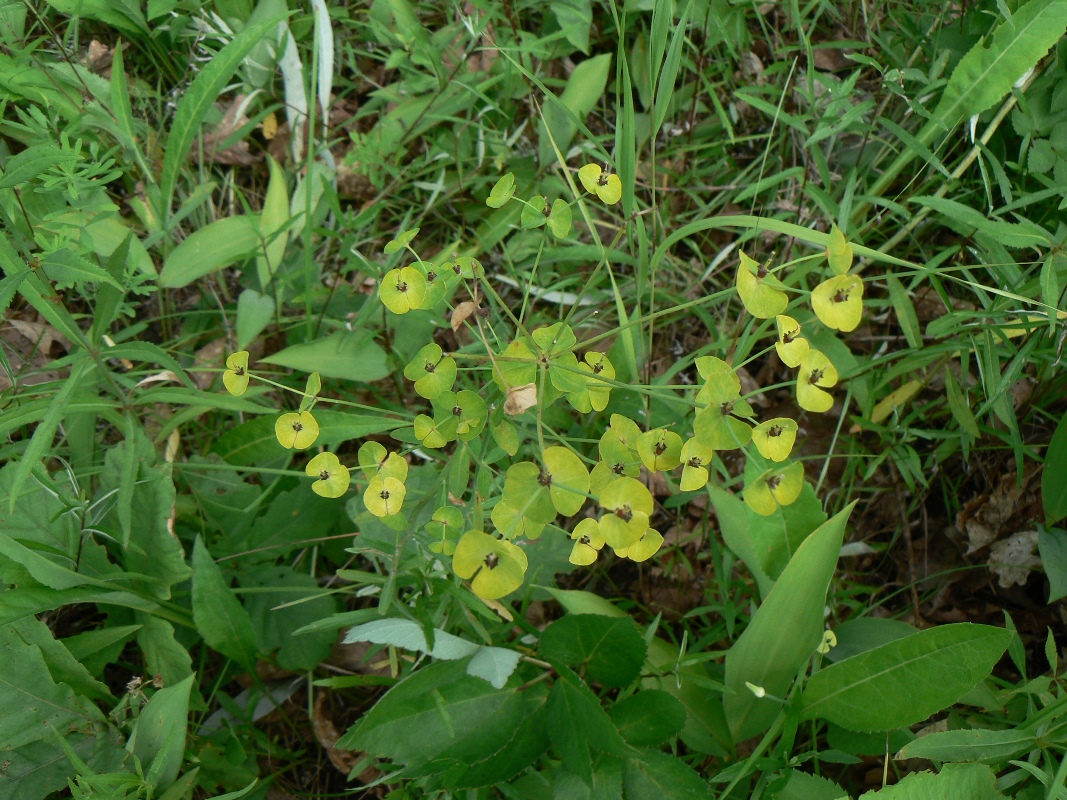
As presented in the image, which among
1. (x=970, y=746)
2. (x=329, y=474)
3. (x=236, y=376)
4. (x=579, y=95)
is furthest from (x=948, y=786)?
(x=579, y=95)

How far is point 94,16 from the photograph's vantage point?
217cm

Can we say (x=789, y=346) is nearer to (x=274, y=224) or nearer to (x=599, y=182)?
(x=599, y=182)

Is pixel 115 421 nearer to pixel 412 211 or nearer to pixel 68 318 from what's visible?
pixel 68 318

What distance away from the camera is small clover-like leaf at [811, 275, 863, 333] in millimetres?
1021

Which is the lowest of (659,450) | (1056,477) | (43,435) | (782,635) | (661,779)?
(661,779)

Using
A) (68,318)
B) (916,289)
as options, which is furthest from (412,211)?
(916,289)

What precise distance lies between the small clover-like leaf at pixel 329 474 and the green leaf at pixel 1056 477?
62.0 inches

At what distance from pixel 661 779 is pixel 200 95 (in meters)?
1.86

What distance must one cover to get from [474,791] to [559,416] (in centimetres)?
87

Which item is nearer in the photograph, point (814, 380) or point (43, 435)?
point (814, 380)

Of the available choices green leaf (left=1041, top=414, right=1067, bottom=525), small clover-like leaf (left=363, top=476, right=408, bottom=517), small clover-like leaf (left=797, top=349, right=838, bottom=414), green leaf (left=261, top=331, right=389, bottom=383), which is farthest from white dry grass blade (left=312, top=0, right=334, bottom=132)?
green leaf (left=1041, top=414, right=1067, bottom=525)

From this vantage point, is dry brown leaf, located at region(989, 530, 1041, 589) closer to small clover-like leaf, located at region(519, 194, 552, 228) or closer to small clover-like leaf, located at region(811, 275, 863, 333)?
small clover-like leaf, located at region(811, 275, 863, 333)

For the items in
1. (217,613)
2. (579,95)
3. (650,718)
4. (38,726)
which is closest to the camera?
(650,718)

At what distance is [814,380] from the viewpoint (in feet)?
3.56
